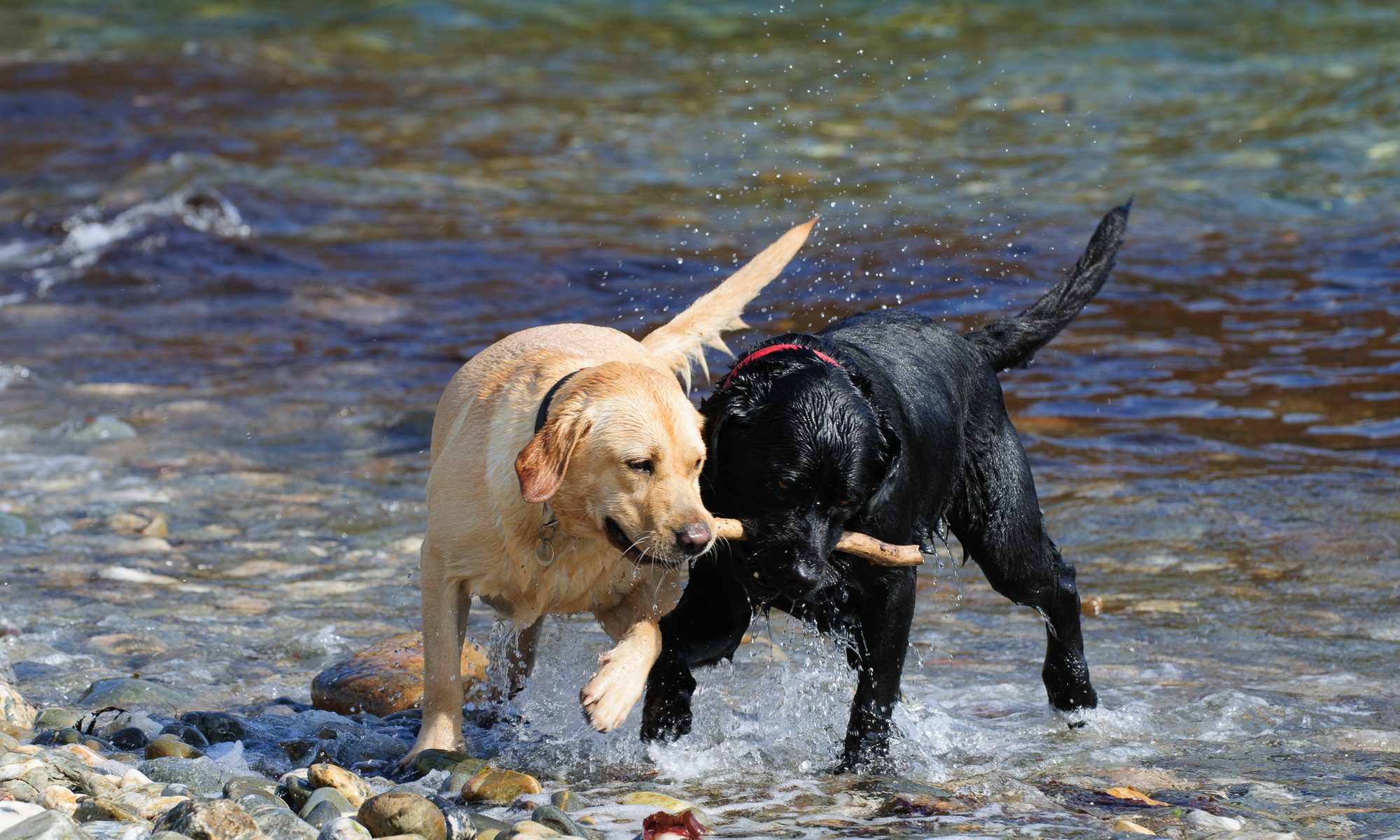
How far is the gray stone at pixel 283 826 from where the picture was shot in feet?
11.1

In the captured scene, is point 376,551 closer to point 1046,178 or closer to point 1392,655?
point 1392,655

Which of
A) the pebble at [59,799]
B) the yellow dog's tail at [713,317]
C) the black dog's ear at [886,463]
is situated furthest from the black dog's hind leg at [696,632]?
the pebble at [59,799]

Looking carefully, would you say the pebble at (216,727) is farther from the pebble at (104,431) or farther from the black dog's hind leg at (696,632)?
the pebble at (104,431)

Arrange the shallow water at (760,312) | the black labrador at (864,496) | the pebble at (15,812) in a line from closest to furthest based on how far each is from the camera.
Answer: the pebble at (15,812) < the black labrador at (864,496) < the shallow water at (760,312)

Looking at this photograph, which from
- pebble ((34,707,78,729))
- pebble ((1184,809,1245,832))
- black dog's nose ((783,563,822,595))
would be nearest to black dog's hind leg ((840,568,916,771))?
black dog's nose ((783,563,822,595))

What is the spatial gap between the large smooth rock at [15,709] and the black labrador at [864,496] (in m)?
1.71

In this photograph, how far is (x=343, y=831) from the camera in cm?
337

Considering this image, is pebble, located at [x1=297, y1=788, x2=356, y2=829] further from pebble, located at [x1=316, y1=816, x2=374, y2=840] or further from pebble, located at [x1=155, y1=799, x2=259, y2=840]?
pebble, located at [x1=155, y1=799, x2=259, y2=840]

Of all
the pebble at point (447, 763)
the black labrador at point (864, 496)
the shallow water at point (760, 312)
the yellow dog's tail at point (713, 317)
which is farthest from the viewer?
the yellow dog's tail at point (713, 317)

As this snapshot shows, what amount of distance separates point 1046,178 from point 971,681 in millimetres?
9445

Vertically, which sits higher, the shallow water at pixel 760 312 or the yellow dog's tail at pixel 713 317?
the yellow dog's tail at pixel 713 317

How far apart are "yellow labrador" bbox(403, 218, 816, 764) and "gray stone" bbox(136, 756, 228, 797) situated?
1.69 feet

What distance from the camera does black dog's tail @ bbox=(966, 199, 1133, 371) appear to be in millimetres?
5027

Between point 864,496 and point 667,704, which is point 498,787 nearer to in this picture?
point 667,704
